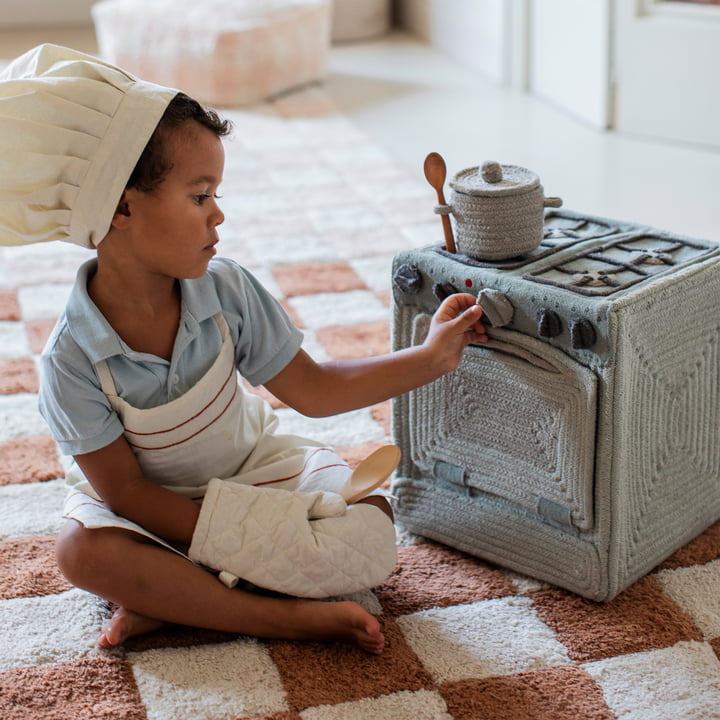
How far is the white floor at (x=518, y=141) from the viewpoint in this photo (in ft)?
7.68

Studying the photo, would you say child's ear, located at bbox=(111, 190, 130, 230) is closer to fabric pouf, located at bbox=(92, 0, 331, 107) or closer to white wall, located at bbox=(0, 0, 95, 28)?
fabric pouf, located at bbox=(92, 0, 331, 107)

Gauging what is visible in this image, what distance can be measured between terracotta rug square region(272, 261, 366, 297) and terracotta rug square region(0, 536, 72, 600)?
2.68ft

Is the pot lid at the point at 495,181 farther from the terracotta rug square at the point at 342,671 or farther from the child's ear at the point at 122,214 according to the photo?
the terracotta rug square at the point at 342,671

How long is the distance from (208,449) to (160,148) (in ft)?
1.05

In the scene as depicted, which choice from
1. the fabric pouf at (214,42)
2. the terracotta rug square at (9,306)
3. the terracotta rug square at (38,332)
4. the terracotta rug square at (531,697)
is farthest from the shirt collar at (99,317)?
the fabric pouf at (214,42)

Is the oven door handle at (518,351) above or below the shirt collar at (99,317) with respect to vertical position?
below

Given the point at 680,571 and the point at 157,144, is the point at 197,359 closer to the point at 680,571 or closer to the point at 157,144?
the point at 157,144

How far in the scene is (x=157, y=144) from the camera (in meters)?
0.99

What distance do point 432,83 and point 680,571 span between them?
2597mm

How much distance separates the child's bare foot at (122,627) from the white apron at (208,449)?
8cm

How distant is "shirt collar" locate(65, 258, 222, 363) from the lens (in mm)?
1045

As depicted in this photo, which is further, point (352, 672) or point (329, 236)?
point (329, 236)

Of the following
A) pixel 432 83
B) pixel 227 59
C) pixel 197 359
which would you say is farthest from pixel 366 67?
pixel 197 359

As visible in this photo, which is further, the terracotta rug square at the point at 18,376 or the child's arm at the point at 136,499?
the terracotta rug square at the point at 18,376
